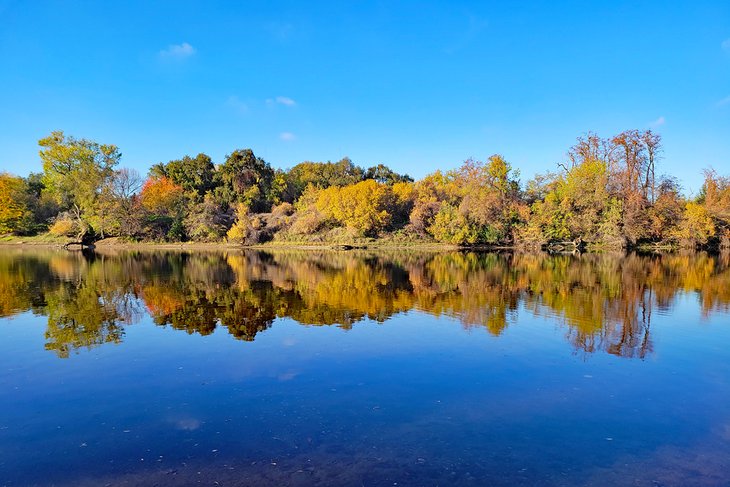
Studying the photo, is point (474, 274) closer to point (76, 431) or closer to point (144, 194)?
point (76, 431)

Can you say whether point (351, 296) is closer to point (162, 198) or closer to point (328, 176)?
point (162, 198)

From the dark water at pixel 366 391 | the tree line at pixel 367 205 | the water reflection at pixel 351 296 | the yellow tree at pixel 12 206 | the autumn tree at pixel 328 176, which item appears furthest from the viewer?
the autumn tree at pixel 328 176

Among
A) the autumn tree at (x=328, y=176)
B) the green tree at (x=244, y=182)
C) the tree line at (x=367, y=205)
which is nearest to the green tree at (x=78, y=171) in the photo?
the tree line at (x=367, y=205)

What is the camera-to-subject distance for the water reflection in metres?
14.4

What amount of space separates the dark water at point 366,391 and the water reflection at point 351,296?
0.60 feet

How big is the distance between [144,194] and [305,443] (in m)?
67.6

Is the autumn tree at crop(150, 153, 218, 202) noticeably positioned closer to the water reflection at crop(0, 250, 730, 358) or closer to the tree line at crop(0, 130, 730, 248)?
the tree line at crop(0, 130, 730, 248)

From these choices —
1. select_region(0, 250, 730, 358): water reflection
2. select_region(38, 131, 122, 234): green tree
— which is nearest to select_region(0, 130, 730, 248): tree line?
select_region(38, 131, 122, 234): green tree

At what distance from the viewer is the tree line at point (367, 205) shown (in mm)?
52562

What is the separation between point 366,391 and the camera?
29.5 feet

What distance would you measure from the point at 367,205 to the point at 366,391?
156 feet

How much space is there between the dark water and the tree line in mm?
35237

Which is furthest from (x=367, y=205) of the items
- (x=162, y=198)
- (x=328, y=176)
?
(x=162, y=198)

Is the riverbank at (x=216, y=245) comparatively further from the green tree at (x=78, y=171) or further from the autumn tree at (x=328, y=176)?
the autumn tree at (x=328, y=176)
